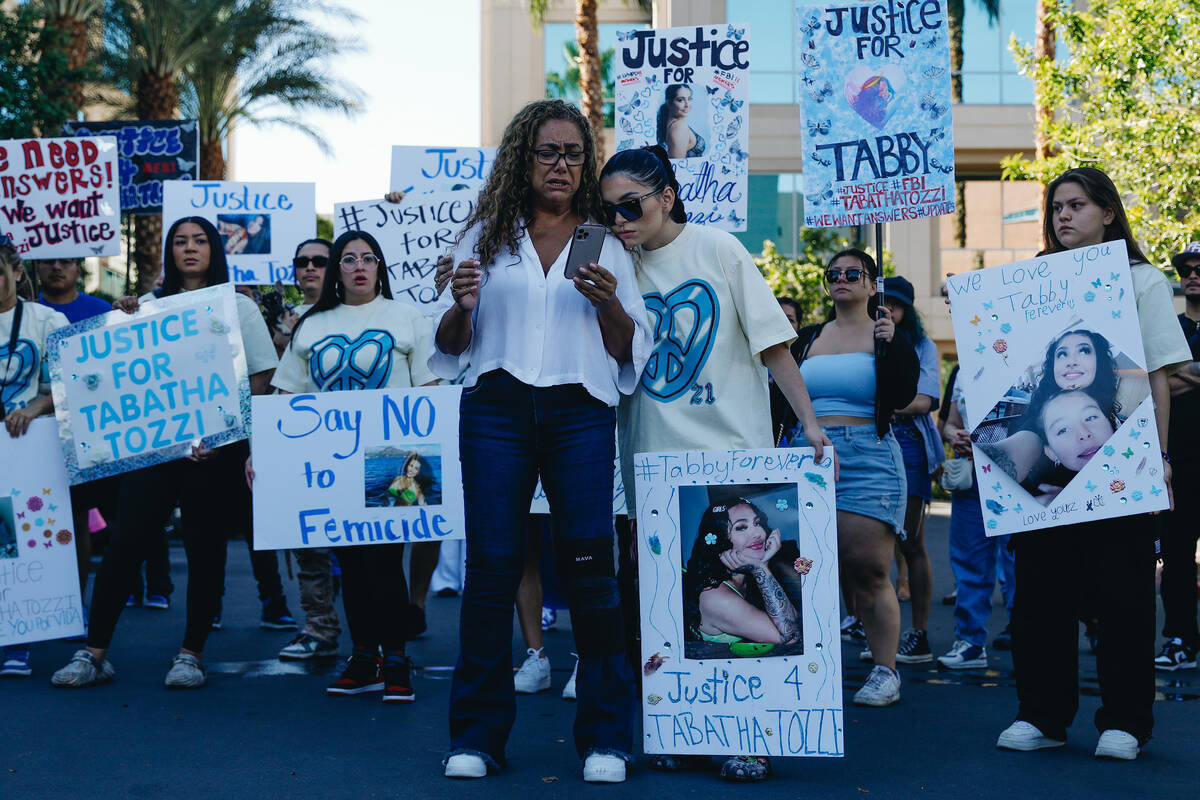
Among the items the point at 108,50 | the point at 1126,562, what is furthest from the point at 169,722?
the point at 108,50

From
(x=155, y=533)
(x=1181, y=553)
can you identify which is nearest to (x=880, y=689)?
(x=1181, y=553)

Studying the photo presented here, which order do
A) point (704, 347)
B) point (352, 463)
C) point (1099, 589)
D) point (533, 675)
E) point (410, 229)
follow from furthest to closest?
point (410, 229)
point (533, 675)
point (352, 463)
point (1099, 589)
point (704, 347)

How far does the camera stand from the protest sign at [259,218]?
1073 cm

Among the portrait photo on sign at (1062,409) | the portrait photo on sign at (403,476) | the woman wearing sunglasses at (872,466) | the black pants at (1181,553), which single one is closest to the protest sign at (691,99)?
the woman wearing sunglasses at (872,466)

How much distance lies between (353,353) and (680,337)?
1987 millimetres

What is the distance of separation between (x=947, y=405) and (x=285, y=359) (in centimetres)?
358

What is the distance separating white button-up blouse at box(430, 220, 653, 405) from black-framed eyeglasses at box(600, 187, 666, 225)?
11 centimetres

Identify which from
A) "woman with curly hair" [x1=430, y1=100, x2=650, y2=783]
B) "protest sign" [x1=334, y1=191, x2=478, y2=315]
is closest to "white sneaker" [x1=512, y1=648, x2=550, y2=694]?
"woman with curly hair" [x1=430, y1=100, x2=650, y2=783]

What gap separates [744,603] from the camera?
4367mm

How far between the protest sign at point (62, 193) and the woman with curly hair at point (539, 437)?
5.44 metres

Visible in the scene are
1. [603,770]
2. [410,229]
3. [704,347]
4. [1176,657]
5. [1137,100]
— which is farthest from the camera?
[1137,100]

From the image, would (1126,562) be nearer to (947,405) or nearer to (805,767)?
(805,767)

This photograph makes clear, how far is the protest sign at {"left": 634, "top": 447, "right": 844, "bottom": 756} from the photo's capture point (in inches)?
171

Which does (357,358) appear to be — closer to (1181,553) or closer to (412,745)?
(412,745)
